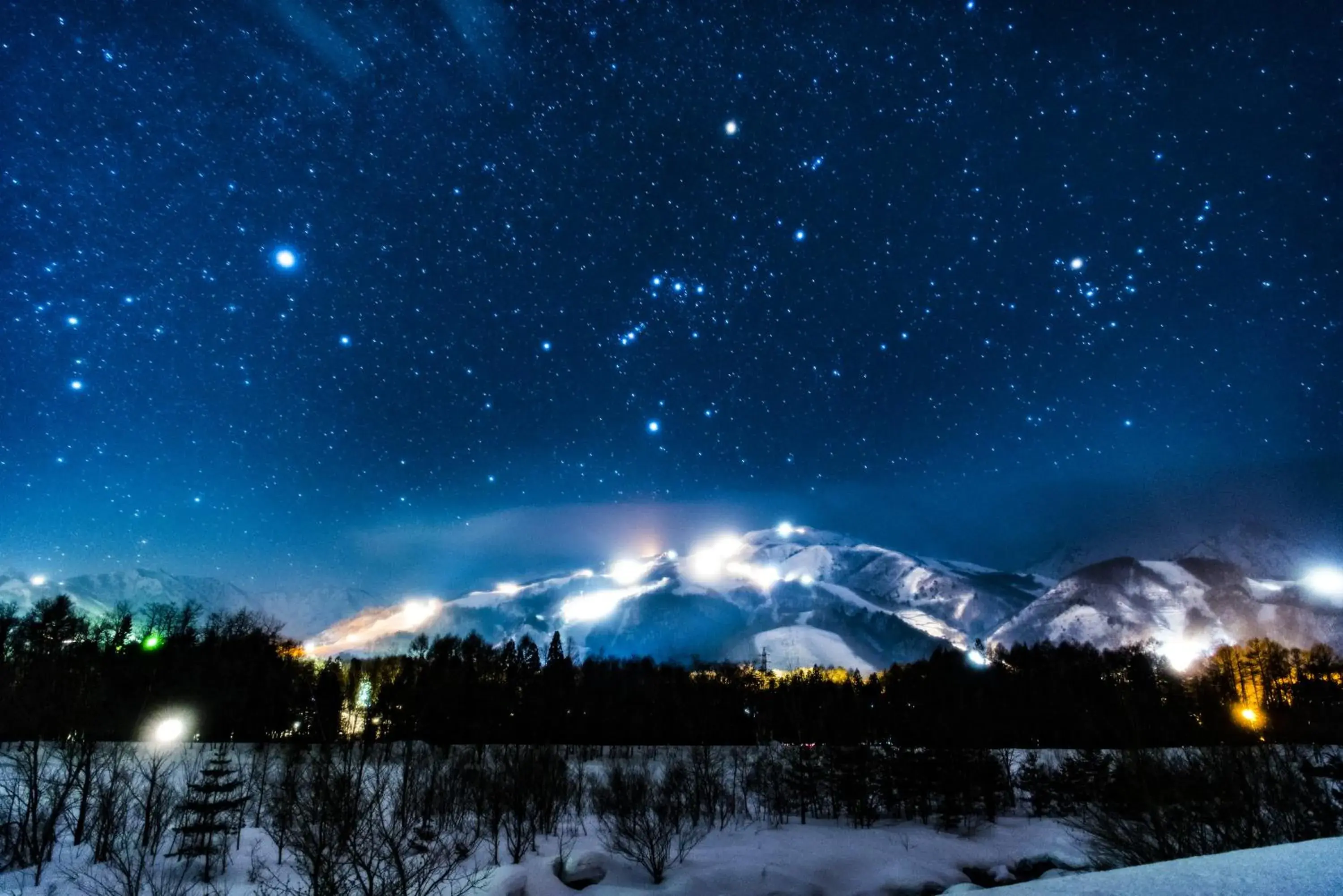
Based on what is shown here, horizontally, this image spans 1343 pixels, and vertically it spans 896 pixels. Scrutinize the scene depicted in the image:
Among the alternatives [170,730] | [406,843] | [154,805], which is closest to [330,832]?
[406,843]

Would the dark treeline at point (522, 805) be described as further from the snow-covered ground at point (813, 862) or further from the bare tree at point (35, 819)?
the snow-covered ground at point (813, 862)

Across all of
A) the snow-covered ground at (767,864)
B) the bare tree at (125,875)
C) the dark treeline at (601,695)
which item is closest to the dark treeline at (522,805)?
the bare tree at (125,875)

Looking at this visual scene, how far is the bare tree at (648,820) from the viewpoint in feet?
114

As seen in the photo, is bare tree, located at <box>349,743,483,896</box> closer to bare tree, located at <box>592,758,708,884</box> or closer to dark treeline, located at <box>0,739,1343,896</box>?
dark treeline, located at <box>0,739,1343,896</box>

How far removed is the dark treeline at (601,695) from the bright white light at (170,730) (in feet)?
5.78

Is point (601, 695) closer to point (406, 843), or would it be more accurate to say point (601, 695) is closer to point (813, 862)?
point (813, 862)

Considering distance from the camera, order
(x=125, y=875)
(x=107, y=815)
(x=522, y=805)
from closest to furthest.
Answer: (x=125, y=875), (x=107, y=815), (x=522, y=805)

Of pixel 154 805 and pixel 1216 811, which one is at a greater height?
pixel 1216 811

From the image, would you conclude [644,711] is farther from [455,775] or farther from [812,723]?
[455,775]

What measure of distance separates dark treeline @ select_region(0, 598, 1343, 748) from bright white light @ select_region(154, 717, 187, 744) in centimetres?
176

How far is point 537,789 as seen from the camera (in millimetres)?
46750

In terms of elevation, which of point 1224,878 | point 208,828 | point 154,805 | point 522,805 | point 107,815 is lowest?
point 522,805

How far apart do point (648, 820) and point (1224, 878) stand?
43.2m

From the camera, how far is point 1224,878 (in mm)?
5562
